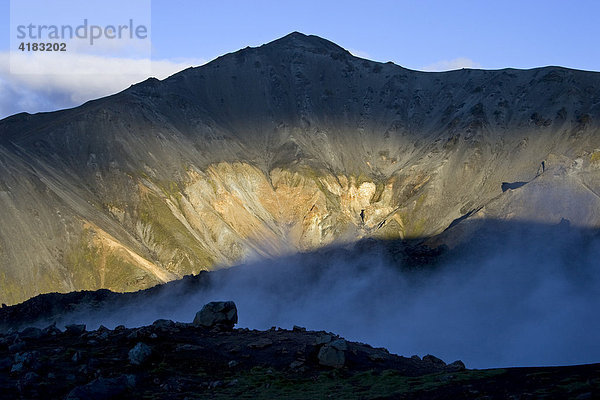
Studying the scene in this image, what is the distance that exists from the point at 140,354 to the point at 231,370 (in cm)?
463

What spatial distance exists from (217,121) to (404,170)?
50106mm

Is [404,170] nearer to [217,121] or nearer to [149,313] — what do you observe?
[217,121]

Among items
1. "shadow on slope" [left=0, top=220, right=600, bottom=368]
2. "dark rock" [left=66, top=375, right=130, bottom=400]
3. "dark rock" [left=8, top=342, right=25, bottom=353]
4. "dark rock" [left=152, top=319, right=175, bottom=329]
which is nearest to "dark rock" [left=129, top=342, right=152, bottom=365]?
"dark rock" [left=66, top=375, right=130, bottom=400]

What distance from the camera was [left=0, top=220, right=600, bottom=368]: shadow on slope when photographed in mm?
86438

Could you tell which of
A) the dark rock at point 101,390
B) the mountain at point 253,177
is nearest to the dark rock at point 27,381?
the dark rock at point 101,390

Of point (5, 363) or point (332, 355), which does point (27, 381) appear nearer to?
point (5, 363)

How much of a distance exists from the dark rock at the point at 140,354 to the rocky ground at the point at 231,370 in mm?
50

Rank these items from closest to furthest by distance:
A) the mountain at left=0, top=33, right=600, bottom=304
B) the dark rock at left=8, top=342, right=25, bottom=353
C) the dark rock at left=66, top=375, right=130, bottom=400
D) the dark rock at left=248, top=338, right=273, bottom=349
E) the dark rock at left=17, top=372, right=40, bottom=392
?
1. the dark rock at left=66, top=375, right=130, bottom=400
2. the dark rock at left=17, top=372, right=40, bottom=392
3. the dark rock at left=8, top=342, right=25, bottom=353
4. the dark rock at left=248, top=338, right=273, bottom=349
5. the mountain at left=0, top=33, right=600, bottom=304

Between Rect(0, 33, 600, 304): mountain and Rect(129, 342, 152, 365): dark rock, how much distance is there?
8126 centimetres

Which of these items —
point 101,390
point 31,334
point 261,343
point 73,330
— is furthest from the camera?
point 73,330

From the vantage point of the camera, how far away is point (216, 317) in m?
43.4

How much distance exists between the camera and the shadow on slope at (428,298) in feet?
284

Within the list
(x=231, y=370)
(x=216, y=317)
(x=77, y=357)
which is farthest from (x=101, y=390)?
(x=216, y=317)

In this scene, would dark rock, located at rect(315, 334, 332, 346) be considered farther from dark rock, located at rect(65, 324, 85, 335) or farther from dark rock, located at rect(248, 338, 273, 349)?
dark rock, located at rect(65, 324, 85, 335)
